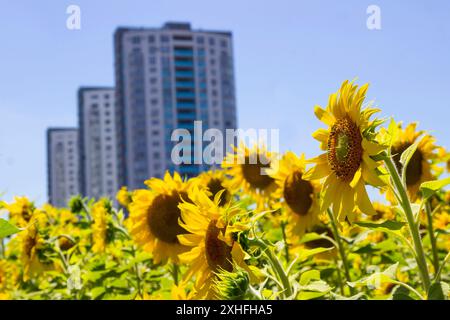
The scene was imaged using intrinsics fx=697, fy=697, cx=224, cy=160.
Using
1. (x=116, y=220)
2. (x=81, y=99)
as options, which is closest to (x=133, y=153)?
(x=81, y=99)

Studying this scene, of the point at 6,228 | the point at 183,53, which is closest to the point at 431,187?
the point at 6,228

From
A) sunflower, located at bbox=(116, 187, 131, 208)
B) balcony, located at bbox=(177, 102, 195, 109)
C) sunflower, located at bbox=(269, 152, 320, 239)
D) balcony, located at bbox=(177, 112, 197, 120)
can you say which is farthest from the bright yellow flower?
balcony, located at bbox=(177, 102, 195, 109)

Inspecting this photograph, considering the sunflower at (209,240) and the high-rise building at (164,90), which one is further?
the high-rise building at (164,90)

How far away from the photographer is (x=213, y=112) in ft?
230

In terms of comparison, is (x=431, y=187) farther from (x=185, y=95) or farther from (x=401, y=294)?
(x=185, y=95)

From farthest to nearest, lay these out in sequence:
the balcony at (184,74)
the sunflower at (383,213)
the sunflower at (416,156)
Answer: the balcony at (184,74)
the sunflower at (383,213)
the sunflower at (416,156)

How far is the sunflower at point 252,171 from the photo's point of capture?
9.70 feet

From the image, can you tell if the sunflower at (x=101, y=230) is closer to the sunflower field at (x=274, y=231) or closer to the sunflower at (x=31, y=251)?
the sunflower field at (x=274, y=231)

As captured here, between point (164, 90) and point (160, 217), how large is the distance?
67.5 m

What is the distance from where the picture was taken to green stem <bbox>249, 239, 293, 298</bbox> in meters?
1.15

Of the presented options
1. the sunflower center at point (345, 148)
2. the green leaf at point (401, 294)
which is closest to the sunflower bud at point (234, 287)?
the sunflower center at point (345, 148)

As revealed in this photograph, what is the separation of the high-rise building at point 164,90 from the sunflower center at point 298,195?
62.5 metres

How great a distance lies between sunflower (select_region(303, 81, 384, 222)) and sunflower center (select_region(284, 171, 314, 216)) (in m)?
1.13
